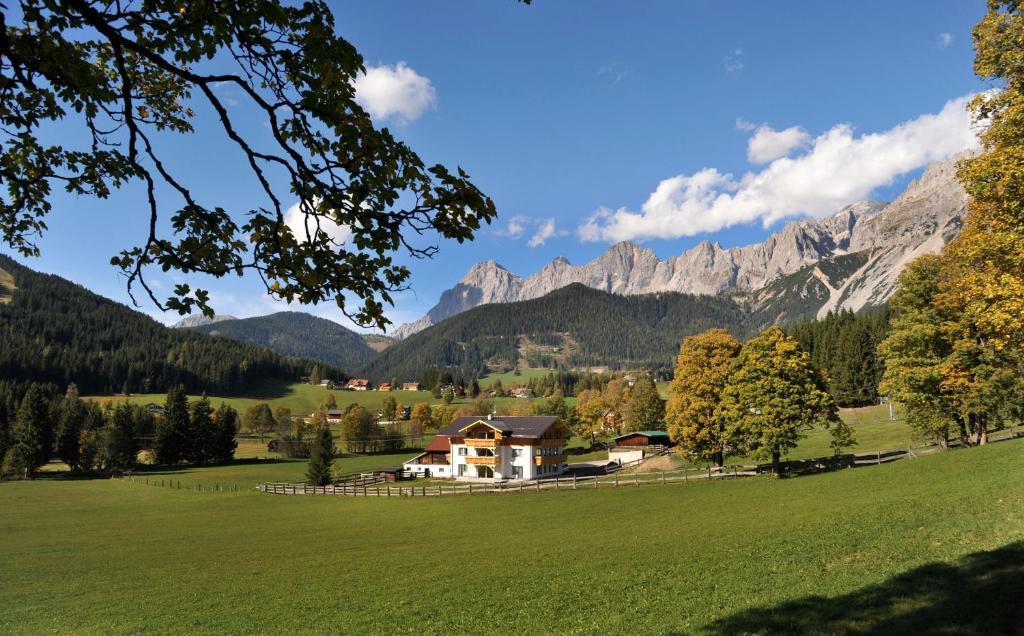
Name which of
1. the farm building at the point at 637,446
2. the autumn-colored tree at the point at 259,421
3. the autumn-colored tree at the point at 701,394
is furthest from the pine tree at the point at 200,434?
the autumn-colored tree at the point at 701,394

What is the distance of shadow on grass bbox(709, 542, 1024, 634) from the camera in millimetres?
9773

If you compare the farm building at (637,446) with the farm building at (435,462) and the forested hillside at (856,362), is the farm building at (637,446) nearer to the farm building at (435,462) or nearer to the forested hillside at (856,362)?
the farm building at (435,462)

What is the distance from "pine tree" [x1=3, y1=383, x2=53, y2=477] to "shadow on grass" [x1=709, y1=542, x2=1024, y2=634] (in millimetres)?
107518

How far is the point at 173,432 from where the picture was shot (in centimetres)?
9731

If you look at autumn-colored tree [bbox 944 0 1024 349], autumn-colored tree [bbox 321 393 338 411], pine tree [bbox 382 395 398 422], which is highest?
autumn-colored tree [bbox 944 0 1024 349]

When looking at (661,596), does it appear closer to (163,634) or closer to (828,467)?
(163,634)

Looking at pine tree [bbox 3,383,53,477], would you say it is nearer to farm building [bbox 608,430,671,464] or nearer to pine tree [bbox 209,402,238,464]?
pine tree [bbox 209,402,238,464]

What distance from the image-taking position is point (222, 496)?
61.1 meters

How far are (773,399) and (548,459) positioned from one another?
38056mm

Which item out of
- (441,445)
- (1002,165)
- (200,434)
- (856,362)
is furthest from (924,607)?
(200,434)

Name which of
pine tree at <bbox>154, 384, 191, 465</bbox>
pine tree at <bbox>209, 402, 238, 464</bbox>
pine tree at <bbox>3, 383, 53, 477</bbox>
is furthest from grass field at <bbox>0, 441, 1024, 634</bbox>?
pine tree at <bbox>209, 402, 238, 464</bbox>

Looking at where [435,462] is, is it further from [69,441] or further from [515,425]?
[69,441]

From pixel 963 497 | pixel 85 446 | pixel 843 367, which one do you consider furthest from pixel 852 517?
pixel 85 446

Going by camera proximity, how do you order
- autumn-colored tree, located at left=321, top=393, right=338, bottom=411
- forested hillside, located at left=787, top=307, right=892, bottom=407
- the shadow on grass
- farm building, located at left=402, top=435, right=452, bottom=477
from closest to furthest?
the shadow on grass < farm building, located at left=402, top=435, right=452, bottom=477 < forested hillside, located at left=787, top=307, right=892, bottom=407 < autumn-colored tree, located at left=321, top=393, right=338, bottom=411
